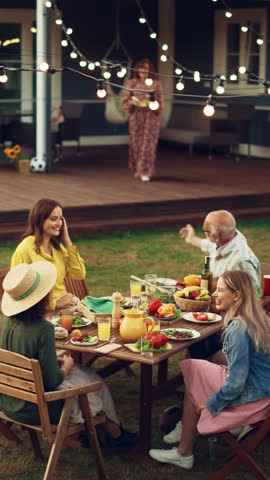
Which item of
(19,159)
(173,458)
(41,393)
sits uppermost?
(19,159)

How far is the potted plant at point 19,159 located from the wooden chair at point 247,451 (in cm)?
919

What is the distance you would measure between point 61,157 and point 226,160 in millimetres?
2809

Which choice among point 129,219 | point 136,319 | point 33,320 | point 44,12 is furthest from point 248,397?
point 44,12

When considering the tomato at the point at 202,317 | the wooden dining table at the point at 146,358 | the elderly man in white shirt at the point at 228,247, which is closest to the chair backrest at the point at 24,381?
the wooden dining table at the point at 146,358

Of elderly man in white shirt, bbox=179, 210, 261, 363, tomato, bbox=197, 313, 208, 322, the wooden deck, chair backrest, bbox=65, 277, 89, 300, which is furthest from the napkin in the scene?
the wooden deck

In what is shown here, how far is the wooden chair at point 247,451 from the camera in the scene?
4148mm

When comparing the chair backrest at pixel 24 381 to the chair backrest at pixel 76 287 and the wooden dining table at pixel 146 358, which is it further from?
the chair backrest at pixel 76 287

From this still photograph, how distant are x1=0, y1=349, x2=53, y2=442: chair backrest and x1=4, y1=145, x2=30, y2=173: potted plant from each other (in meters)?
9.02

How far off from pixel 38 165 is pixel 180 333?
8.58 metres

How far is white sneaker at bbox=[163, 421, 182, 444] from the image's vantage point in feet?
15.5

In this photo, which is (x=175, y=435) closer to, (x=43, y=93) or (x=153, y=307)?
(x=153, y=307)

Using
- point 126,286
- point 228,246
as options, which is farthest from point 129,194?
point 228,246

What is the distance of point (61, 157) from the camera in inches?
579

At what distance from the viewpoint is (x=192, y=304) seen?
511 cm
